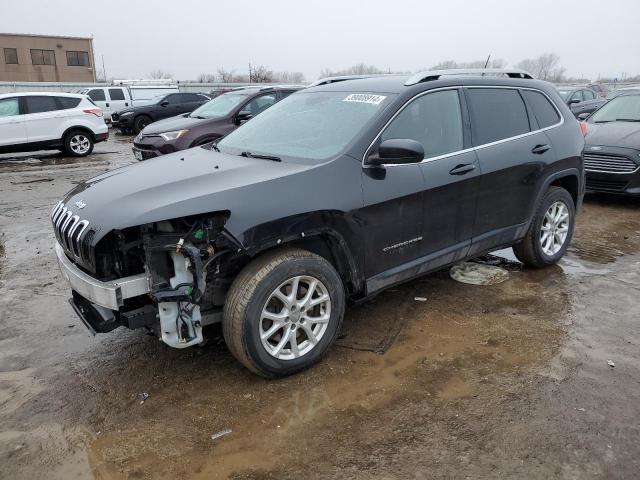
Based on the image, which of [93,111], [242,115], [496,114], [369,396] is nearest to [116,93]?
[93,111]

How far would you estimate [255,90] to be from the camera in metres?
10.3

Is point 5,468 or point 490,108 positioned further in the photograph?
point 490,108

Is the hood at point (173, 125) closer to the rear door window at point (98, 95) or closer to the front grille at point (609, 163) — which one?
the front grille at point (609, 163)

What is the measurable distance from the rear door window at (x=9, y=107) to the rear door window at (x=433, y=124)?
40.1 feet

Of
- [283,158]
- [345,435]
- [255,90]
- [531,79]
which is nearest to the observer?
[345,435]

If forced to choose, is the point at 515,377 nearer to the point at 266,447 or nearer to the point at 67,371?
the point at 266,447

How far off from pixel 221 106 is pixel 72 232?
763 centimetres

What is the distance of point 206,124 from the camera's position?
933 cm

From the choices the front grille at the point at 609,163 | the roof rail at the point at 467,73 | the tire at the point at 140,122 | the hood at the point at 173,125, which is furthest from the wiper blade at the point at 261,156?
the tire at the point at 140,122

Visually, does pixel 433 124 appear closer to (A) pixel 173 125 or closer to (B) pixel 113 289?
(B) pixel 113 289

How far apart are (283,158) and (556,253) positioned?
3.10 meters

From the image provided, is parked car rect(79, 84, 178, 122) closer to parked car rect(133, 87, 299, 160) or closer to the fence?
the fence

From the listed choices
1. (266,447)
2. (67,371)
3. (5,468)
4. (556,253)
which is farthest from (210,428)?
(556,253)

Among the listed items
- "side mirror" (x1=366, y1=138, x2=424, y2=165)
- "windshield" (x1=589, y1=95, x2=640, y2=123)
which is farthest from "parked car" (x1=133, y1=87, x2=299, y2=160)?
"side mirror" (x1=366, y1=138, x2=424, y2=165)
